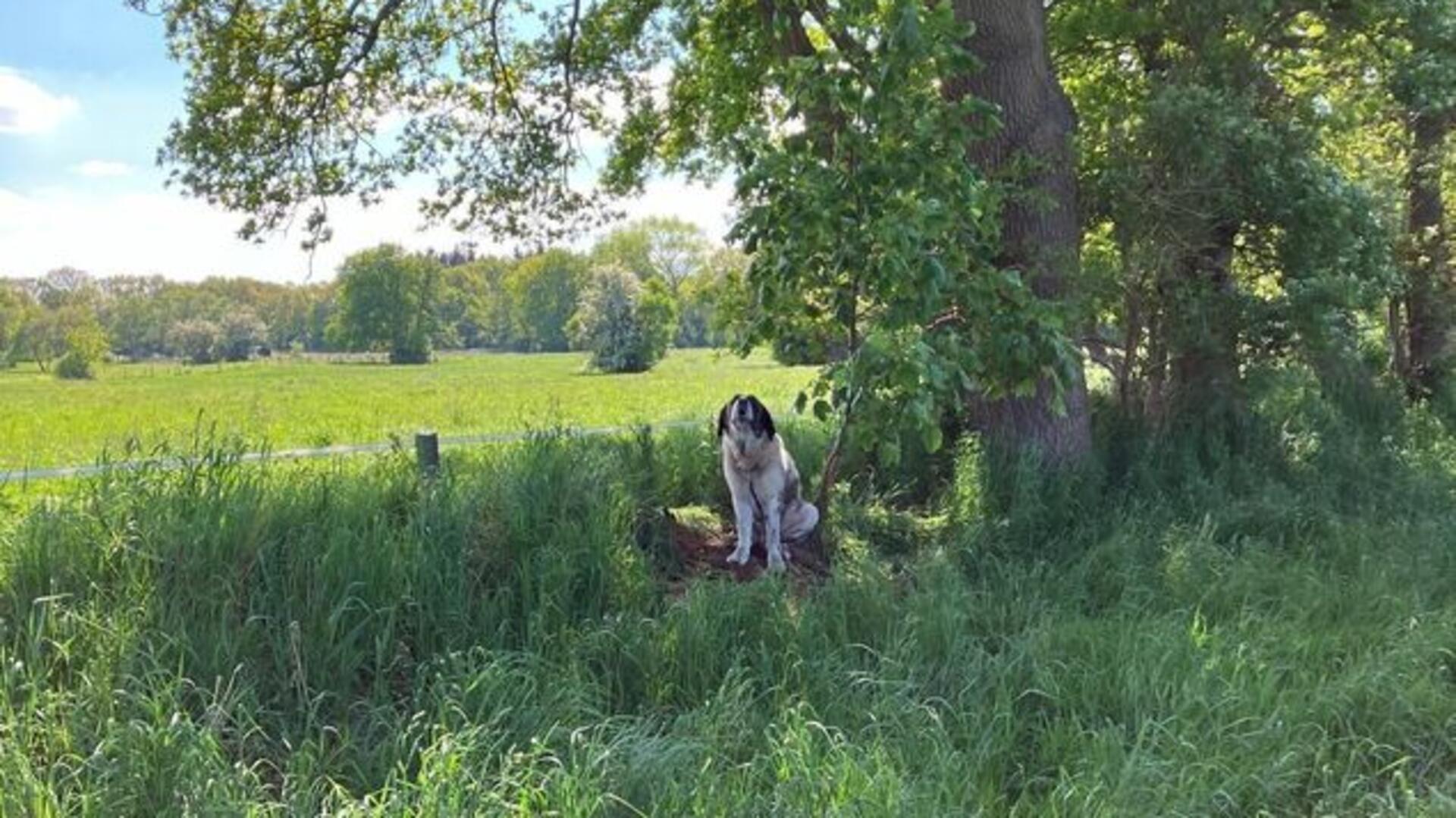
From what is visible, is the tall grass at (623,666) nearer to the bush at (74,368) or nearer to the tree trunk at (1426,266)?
the tree trunk at (1426,266)

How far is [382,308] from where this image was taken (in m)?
97.1

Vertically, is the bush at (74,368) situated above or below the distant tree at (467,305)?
below

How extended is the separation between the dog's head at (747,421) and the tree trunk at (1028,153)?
2.76 metres

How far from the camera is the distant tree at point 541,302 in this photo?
108875mm

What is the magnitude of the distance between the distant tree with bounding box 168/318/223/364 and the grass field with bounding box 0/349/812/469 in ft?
80.1

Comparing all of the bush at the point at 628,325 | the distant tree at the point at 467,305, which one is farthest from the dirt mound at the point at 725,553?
the distant tree at the point at 467,305

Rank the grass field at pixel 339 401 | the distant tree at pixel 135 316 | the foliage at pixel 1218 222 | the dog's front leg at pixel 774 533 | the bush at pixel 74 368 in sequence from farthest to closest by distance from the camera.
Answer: the distant tree at pixel 135 316 → the bush at pixel 74 368 → the grass field at pixel 339 401 → the foliage at pixel 1218 222 → the dog's front leg at pixel 774 533

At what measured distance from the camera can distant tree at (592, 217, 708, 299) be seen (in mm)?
94312

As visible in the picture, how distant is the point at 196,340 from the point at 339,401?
239ft

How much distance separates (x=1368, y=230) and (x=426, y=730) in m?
9.32

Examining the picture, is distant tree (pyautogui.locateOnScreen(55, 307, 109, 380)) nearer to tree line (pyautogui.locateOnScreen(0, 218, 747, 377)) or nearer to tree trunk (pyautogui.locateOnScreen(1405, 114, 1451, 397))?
tree line (pyautogui.locateOnScreen(0, 218, 747, 377))

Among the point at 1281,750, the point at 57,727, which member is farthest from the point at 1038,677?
the point at 57,727

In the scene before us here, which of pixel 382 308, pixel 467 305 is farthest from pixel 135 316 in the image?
pixel 467 305

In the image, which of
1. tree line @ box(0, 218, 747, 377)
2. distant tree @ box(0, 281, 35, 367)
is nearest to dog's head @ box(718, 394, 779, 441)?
tree line @ box(0, 218, 747, 377)
